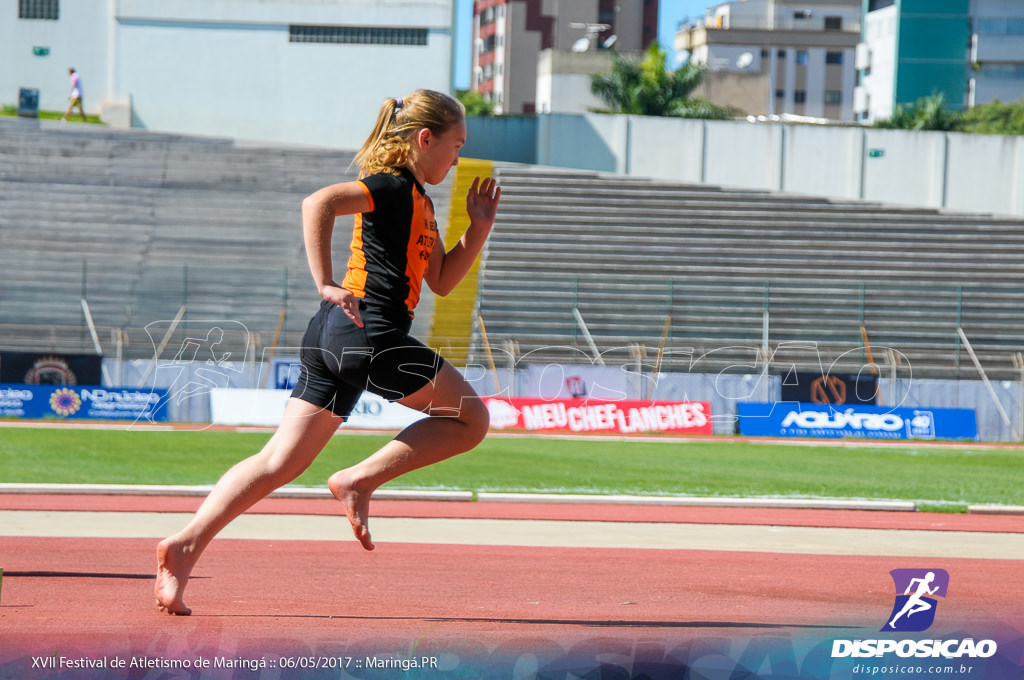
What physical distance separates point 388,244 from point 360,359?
0.51m

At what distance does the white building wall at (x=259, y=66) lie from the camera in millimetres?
46312

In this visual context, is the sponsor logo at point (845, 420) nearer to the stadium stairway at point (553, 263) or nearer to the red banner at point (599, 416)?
the red banner at point (599, 416)

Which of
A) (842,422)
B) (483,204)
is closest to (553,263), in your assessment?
(842,422)

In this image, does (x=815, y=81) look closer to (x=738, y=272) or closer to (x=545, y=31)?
(x=545, y=31)

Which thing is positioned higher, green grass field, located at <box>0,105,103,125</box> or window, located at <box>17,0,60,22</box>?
window, located at <box>17,0,60,22</box>

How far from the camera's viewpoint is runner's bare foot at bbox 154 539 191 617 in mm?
4922

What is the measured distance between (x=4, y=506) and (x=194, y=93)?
3813 cm

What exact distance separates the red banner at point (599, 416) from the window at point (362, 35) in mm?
25017

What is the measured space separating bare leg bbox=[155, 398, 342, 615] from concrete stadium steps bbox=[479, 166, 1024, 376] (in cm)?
2329

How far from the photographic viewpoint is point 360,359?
477 cm

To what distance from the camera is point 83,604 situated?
5.64 meters

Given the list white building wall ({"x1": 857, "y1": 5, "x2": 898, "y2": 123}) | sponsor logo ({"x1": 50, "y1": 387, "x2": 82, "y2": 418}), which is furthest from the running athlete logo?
white building wall ({"x1": 857, "y1": 5, "x2": 898, "y2": 123})

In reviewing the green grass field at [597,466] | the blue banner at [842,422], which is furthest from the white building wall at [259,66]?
the green grass field at [597,466]

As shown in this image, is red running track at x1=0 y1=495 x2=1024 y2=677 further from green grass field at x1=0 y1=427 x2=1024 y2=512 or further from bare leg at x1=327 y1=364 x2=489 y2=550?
green grass field at x1=0 y1=427 x2=1024 y2=512
